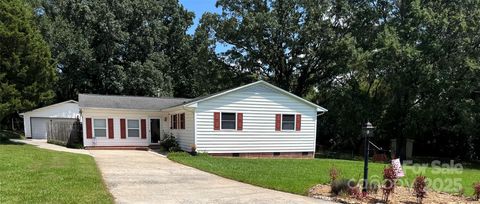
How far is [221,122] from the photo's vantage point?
18266mm

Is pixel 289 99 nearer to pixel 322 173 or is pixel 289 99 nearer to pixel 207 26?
pixel 322 173

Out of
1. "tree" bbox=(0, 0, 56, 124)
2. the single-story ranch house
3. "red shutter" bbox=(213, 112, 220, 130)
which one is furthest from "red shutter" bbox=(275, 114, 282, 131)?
"tree" bbox=(0, 0, 56, 124)

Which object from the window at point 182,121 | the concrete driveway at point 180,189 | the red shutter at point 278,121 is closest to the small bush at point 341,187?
the concrete driveway at point 180,189

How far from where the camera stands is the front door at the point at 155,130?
22531 millimetres

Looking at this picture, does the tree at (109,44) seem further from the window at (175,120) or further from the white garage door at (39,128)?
the window at (175,120)

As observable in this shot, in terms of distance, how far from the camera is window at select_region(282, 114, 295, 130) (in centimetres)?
1961

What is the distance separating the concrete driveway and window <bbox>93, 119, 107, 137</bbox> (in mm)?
9670

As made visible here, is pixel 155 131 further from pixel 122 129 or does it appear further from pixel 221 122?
pixel 221 122

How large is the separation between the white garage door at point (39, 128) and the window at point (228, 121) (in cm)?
1948

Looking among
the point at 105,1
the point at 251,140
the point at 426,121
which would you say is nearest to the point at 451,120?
the point at 426,121

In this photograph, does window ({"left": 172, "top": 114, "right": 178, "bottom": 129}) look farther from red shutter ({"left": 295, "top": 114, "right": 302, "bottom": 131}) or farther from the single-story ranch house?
red shutter ({"left": 295, "top": 114, "right": 302, "bottom": 131})

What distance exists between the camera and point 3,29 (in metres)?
19.0

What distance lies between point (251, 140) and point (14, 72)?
43.0 ft

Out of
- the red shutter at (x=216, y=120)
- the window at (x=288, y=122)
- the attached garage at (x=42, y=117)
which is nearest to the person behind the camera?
the red shutter at (x=216, y=120)
